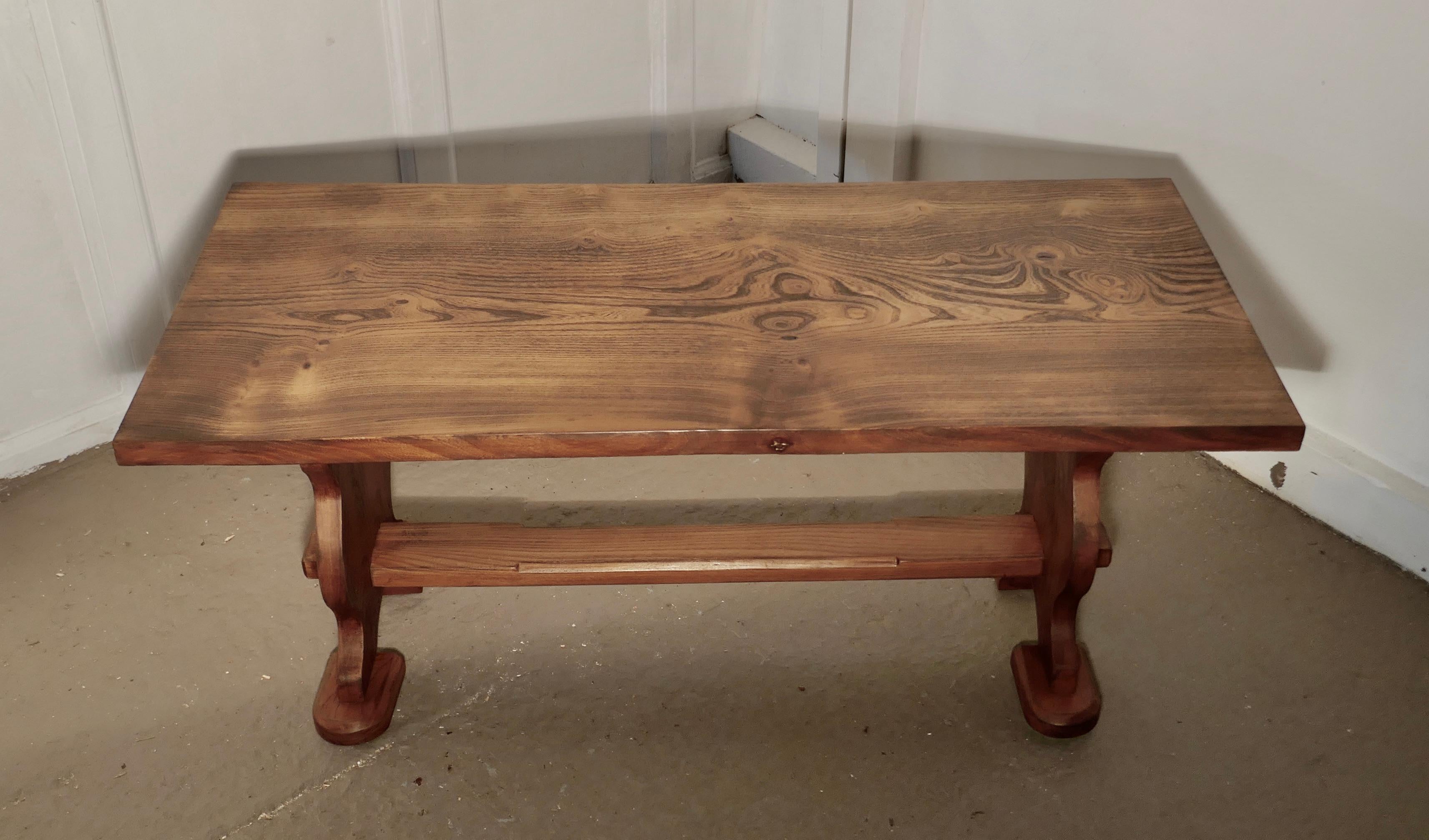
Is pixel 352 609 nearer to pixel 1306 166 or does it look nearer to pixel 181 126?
pixel 181 126

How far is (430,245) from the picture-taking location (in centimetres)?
174

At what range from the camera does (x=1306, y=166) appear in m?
2.01

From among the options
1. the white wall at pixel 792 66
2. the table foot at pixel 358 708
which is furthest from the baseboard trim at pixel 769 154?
the table foot at pixel 358 708

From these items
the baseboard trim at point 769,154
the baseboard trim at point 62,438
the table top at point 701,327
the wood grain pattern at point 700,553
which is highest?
the table top at point 701,327

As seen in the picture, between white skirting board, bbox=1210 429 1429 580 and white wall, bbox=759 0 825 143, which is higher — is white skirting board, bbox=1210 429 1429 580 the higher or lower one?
the lower one

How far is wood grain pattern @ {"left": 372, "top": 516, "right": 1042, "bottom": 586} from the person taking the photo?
70.6 inches

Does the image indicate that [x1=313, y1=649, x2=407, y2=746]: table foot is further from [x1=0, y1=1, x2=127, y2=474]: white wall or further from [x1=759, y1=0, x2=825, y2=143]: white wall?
[x1=759, y1=0, x2=825, y2=143]: white wall

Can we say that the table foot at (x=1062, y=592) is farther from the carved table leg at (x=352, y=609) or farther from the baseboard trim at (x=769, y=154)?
the baseboard trim at (x=769, y=154)

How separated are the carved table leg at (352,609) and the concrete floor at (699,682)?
0.14 feet

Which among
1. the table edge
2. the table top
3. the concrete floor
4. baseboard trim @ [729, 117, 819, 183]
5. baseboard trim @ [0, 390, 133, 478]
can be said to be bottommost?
the concrete floor

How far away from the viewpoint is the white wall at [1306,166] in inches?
74.4

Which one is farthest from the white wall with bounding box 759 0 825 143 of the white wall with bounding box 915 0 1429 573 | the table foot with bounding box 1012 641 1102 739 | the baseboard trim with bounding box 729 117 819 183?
the table foot with bounding box 1012 641 1102 739

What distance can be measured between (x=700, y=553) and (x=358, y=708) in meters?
0.58

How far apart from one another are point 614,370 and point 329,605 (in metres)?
0.63
